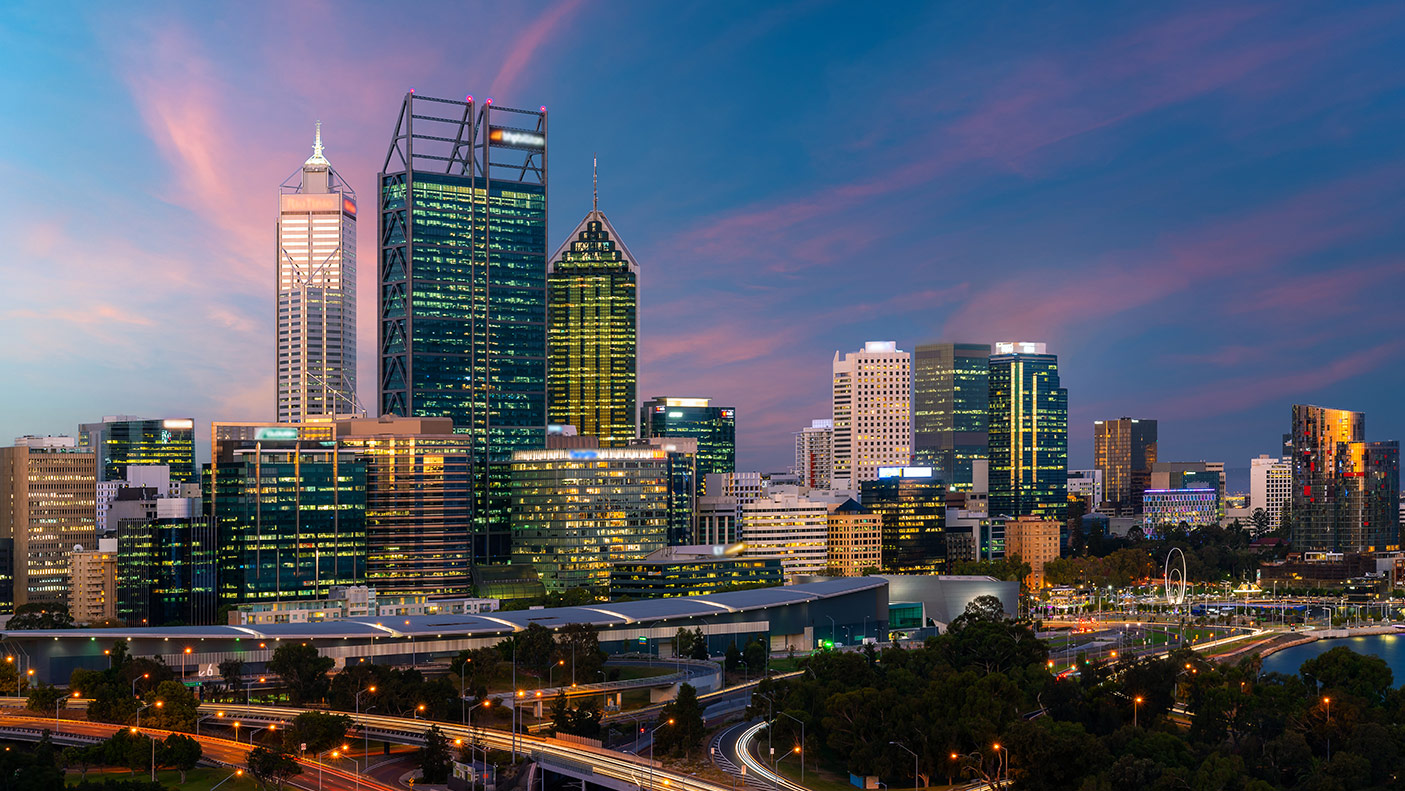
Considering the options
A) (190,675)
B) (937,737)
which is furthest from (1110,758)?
(190,675)

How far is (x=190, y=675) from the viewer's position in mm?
157625

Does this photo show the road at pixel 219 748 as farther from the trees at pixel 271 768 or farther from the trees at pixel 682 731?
the trees at pixel 682 731

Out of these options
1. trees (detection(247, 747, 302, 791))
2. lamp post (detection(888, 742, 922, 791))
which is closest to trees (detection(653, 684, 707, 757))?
lamp post (detection(888, 742, 922, 791))

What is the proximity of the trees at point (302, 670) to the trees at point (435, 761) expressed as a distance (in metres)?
28.9

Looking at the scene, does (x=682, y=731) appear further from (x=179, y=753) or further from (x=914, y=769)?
(x=179, y=753)

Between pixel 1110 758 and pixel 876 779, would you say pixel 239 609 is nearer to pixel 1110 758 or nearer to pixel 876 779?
pixel 876 779

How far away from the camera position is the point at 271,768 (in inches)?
4328

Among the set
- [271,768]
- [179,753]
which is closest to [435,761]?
[271,768]

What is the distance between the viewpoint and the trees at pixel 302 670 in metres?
141

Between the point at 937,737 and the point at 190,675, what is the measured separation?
86037 mm

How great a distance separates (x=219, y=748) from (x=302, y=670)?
20167mm

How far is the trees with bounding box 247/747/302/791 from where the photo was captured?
11000cm

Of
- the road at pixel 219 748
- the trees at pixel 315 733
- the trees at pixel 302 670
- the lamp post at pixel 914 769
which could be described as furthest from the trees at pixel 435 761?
the lamp post at pixel 914 769

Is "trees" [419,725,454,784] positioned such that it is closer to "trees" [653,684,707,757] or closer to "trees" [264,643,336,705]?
"trees" [653,684,707,757]
